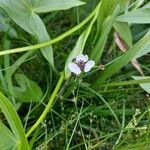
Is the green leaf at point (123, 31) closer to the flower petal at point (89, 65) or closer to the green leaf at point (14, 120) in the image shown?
the flower petal at point (89, 65)

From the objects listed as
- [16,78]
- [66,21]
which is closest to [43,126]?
[16,78]

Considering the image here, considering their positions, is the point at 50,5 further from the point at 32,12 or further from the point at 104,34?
the point at 104,34

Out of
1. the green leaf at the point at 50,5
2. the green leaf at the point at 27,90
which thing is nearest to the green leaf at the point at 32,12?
the green leaf at the point at 50,5

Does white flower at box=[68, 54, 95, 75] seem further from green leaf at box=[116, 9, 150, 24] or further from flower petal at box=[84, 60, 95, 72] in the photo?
green leaf at box=[116, 9, 150, 24]

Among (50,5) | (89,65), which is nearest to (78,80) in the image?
(89,65)

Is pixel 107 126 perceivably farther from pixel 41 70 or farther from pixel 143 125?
pixel 41 70

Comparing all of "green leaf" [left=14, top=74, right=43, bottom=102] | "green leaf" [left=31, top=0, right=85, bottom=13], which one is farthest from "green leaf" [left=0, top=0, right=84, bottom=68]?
"green leaf" [left=14, top=74, right=43, bottom=102]
